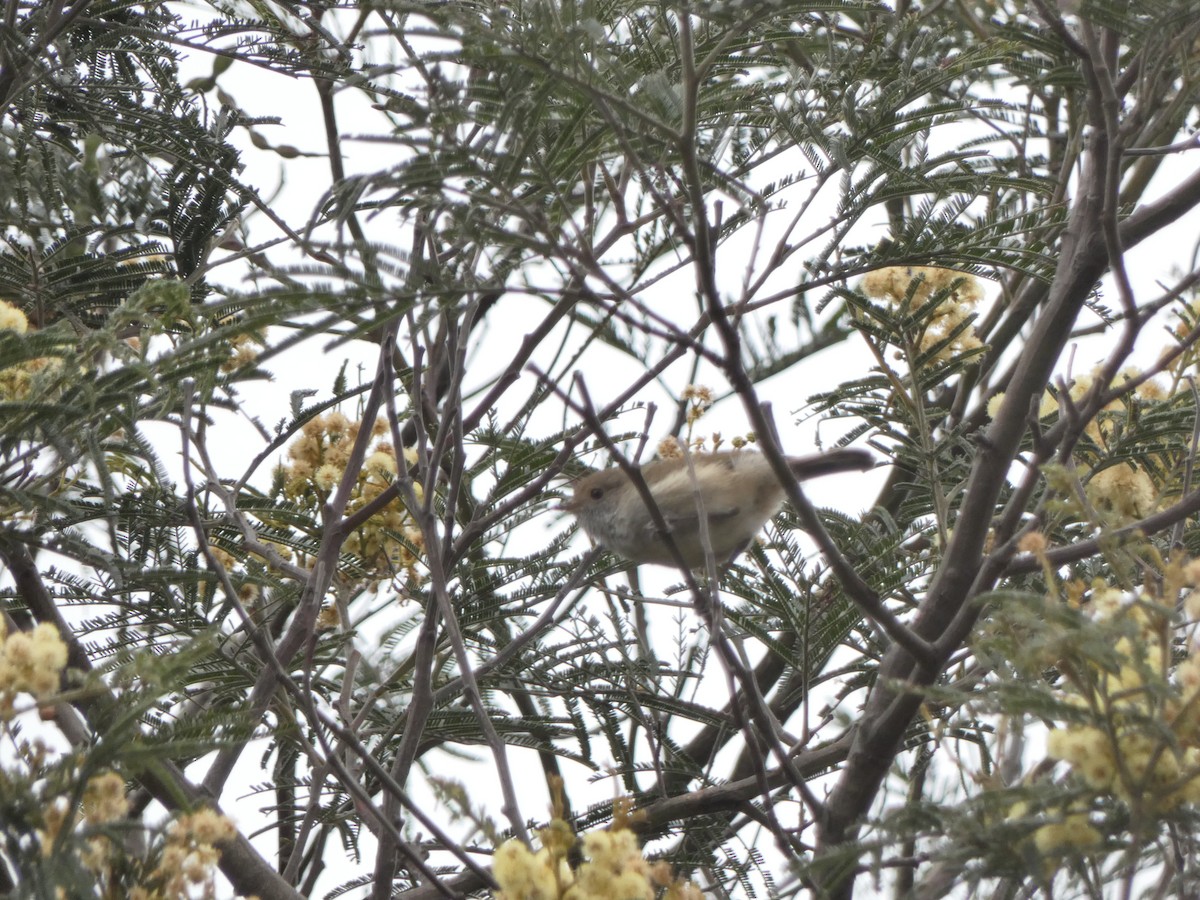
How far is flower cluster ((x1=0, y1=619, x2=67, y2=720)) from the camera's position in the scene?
6.75ft

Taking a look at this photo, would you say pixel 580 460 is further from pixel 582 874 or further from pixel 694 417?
pixel 582 874

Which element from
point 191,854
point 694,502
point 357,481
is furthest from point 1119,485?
point 191,854

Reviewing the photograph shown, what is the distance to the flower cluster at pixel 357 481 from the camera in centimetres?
420

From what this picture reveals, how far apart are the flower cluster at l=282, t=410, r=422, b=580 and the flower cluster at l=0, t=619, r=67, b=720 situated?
2063 mm

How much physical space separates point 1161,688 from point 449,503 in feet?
6.25

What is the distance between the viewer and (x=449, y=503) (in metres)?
3.30

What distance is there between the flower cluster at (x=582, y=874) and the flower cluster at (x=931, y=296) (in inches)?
81.1

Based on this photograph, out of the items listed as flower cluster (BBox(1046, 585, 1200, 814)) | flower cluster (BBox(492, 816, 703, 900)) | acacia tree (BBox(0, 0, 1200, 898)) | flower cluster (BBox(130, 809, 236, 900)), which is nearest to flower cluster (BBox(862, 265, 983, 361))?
acacia tree (BBox(0, 0, 1200, 898))

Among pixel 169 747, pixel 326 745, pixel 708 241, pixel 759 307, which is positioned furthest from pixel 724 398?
pixel 169 747

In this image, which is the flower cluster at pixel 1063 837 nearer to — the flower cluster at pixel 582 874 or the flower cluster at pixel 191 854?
the flower cluster at pixel 582 874

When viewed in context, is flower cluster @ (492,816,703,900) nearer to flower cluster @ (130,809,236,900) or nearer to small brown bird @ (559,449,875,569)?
flower cluster @ (130,809,236,900)

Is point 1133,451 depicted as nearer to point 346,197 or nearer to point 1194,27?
point 1194,27

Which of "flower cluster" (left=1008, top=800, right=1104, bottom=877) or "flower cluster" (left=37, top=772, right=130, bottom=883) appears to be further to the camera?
"flower cluster" (left=37, top=772, right=130, bottom=883)

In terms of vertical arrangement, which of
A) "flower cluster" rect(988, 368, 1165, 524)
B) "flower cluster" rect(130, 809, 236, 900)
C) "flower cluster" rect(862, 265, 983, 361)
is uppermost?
"flower cluster" rect(862, 265, 983, 361)
